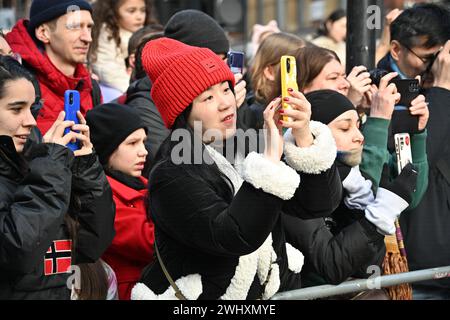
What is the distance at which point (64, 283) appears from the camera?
338cm

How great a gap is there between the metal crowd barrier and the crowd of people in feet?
0.20

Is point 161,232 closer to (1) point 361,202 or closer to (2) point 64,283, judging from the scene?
(2) point 64,283

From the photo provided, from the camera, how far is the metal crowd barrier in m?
3.56

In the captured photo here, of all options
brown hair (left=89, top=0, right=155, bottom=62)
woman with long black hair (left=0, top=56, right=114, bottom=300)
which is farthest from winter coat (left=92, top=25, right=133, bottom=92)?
woman with long black hair (left=0, top=56, right=114, bottom=300)

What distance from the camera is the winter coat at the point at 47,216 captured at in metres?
3.08

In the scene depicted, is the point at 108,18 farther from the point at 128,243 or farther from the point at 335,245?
the point at 335,245

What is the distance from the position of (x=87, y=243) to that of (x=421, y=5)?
2.40 metres

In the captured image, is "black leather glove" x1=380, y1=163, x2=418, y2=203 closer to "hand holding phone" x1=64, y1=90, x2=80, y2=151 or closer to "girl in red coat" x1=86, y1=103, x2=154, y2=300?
"girl in red coat" x1=86, y1=103, x2=154, y2=300

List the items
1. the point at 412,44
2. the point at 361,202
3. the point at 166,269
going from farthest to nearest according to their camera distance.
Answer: the point at 412,44
the point at 361,202
the point at 166,269

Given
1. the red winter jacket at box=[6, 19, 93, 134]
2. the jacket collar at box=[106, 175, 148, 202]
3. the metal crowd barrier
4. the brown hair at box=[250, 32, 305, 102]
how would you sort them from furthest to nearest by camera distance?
the brown hair at box=[250, 32, 305, 102] < the red winter jacket at box=[6, 19, 93, 134] < the jacket collar at box=[106, 175, 148, 202] < the metal crowd barrier

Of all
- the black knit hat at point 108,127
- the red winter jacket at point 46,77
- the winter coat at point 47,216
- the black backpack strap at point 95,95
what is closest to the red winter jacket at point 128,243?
the black knit hat at point 108,127

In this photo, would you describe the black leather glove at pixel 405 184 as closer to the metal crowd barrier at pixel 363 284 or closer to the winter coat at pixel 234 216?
the metal crowd barrier at pixel 363 284

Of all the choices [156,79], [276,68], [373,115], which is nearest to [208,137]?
[156,79]

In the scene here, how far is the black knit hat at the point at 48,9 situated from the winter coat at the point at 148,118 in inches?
21.4
